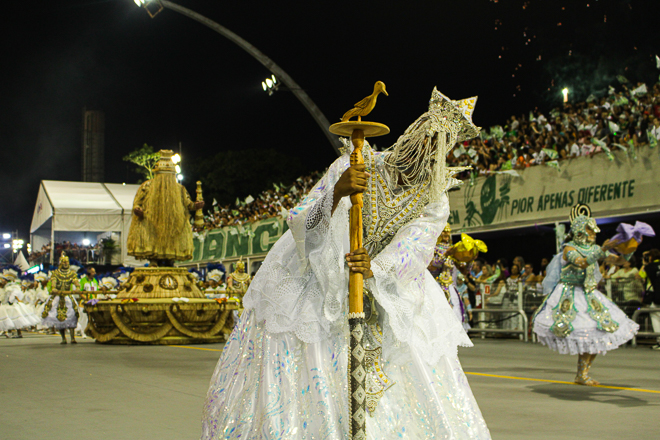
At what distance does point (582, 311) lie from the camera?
7277 millimetres

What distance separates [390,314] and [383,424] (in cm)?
54

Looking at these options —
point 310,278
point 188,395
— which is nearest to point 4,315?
point 188,395

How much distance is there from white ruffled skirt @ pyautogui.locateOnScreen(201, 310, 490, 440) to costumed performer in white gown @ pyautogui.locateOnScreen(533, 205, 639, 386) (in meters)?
4.07

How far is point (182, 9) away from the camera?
1402cm

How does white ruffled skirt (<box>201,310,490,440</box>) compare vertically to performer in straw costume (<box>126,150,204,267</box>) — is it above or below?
below

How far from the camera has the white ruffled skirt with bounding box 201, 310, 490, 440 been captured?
10.6ft

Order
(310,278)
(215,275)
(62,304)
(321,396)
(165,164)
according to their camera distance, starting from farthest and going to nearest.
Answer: (215,275) → (62,304) → (165,164) → (310,278) → (321,396)

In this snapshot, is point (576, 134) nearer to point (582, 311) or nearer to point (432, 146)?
point (582, 311)

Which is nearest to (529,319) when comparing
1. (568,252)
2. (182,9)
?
(568,252)

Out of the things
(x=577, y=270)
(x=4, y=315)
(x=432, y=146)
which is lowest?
(x=4, y=315)

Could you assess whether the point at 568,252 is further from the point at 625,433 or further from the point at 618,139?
the point at 618,139

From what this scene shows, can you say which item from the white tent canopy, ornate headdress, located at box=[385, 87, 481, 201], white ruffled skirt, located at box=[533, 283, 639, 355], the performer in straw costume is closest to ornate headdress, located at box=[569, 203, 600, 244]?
white ruffled skirt, located at box=[533, 283, 639, 355]

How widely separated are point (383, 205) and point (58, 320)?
12.1 meters

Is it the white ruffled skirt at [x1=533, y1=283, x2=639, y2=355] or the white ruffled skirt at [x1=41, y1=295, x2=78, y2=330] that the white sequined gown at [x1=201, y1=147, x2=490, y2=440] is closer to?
the white ruffled skirt at [x1=533, y1=283, x2=639, y2=355]
